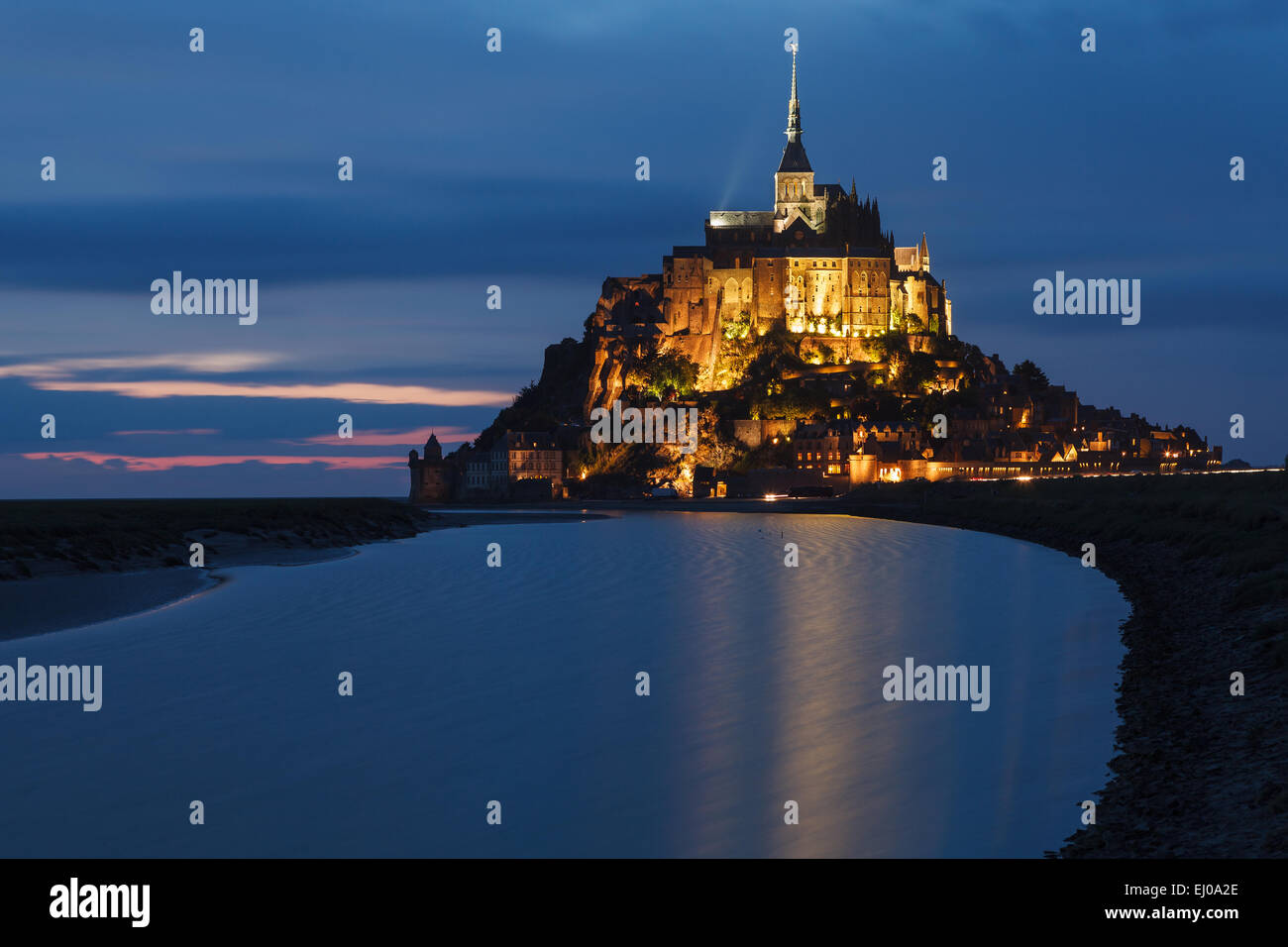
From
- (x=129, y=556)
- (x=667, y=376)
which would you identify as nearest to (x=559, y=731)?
(x=129, y=556)

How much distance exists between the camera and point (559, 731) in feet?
54.5

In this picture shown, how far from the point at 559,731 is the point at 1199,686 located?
8.65 metres

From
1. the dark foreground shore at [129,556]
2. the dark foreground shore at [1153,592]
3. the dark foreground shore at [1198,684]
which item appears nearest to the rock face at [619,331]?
the dark foreground shore at [1153,592]

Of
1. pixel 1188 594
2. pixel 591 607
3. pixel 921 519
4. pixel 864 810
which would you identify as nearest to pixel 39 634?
pixel 591 607

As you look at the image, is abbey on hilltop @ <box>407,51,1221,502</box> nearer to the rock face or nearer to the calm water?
the rock face

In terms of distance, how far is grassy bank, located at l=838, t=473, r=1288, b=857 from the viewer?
34.9 feet

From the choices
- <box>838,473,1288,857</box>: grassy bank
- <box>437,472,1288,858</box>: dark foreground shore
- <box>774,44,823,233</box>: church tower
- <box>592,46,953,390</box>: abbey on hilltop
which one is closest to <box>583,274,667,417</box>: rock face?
<box>592,46,953,390</box>: abbey on hilltop

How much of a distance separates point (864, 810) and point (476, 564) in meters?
38.1

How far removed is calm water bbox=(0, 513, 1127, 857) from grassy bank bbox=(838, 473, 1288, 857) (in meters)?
0.57

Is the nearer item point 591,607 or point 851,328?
point 591,607

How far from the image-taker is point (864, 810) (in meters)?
12.6

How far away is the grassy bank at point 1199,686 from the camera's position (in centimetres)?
1064

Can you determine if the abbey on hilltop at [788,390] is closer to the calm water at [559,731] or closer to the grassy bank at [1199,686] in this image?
the grassy bank at [1199,686]
